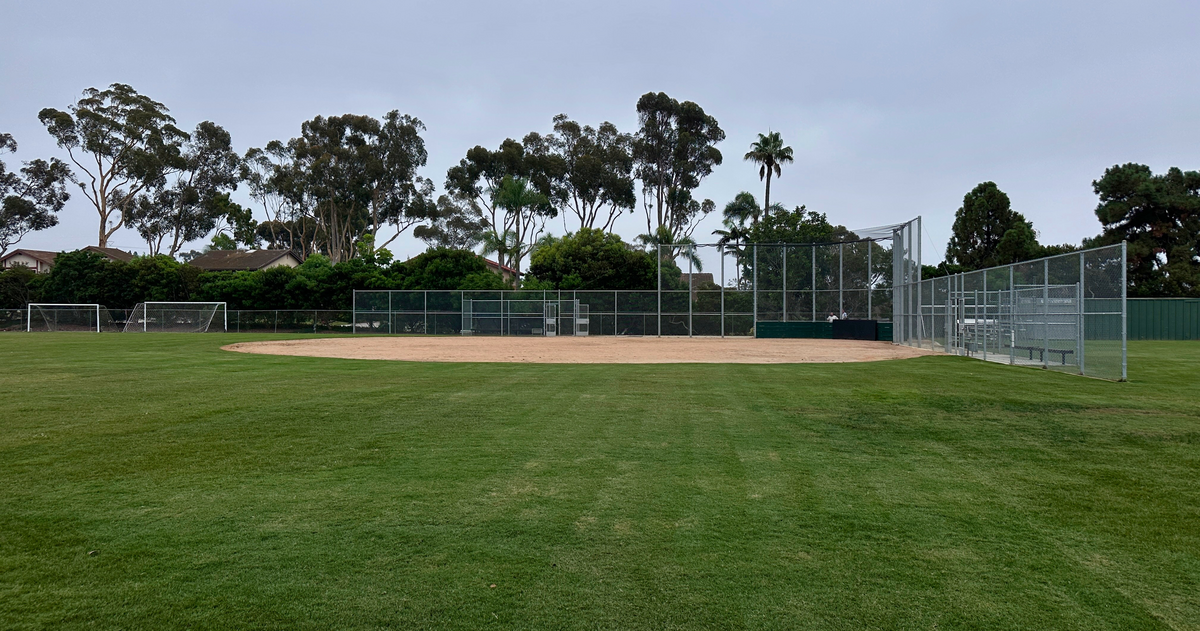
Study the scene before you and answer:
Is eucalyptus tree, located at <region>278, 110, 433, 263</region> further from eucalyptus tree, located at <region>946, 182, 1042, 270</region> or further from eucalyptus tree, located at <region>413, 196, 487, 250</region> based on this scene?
eucalyptus tree, located at <region>946, 182, 1042, 270</region>

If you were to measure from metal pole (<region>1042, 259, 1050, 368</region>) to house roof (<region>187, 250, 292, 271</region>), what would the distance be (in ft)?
191

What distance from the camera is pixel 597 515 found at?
185 inches

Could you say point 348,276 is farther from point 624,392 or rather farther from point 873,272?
point 624,392

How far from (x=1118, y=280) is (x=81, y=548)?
1663cm

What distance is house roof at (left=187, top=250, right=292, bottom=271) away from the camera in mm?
62375

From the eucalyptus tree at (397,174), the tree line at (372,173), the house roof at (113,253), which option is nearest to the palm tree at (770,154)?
the tree line at (372,173)

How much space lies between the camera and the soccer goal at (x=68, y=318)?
43.7 meters

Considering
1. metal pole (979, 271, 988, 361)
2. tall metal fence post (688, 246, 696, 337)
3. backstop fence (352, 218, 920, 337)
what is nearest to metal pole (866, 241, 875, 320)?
backstop fence (352, 218, 920, 337)

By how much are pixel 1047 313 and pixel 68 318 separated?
49.6 meters

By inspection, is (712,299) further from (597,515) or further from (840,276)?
(597,515)

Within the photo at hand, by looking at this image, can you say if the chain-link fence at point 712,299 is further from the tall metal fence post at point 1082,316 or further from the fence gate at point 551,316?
the tall metal fence post at point 1082,316

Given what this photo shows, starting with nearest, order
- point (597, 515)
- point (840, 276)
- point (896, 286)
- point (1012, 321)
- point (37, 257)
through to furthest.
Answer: point (597, 515), point (1012, 321), point (896, 286), point (840, 276), point (37, 257)

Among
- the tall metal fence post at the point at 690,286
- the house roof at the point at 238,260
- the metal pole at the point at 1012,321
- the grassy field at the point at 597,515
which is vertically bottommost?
the grassy field at the point at 597,515

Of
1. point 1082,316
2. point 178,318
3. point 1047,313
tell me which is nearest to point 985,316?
point 1047,313
